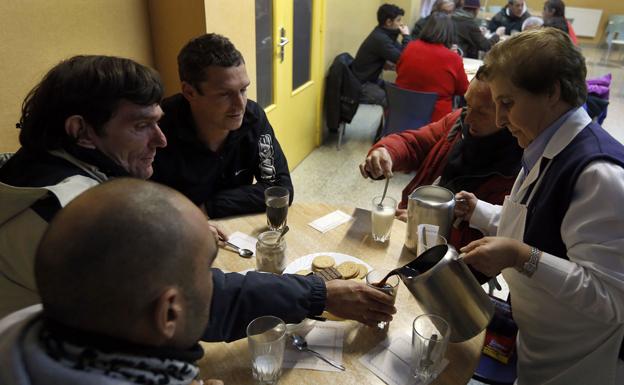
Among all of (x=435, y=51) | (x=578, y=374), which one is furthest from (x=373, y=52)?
(x=578, y=374)

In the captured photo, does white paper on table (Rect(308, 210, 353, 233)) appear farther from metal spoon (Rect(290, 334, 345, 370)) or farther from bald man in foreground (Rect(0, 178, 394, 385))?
bald man in foreground (Rect(0, 178, 394, 385))

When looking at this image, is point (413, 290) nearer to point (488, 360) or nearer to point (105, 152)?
point (488, 360)

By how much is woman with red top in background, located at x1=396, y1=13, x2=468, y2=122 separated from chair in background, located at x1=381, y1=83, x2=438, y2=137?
19 cm

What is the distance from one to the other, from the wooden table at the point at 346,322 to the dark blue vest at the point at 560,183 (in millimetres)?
340

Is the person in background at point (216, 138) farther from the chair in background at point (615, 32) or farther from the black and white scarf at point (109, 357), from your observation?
the chair in background at point (615, 32)

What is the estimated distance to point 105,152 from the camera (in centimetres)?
133

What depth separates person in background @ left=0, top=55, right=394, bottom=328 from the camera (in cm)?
109

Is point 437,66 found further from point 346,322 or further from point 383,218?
point 346,322

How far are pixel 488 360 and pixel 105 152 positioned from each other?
4.65 ft

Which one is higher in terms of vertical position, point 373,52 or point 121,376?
point 121,376

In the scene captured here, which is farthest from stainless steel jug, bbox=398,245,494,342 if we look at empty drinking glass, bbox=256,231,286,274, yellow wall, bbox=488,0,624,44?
yellow wall, bbox=488,0,624,44

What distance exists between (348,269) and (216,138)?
928 millimetres

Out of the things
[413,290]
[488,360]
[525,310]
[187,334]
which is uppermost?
[187,334]

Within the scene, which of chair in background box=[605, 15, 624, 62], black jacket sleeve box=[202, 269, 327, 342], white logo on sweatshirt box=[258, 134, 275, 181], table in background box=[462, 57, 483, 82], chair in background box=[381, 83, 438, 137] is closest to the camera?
black jacket sleeve box=[202, 269, 327, 342]
